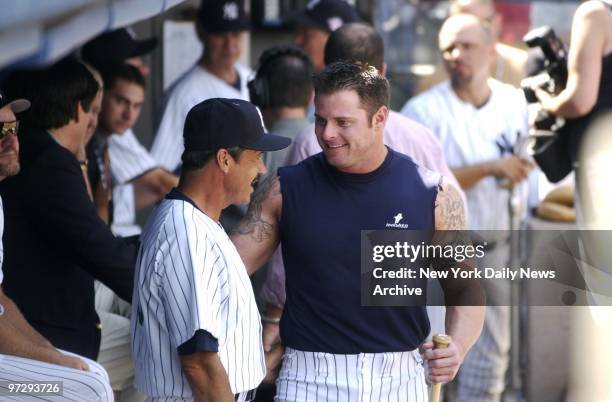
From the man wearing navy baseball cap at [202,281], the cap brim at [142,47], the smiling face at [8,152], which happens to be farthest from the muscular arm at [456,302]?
the cap brim at [142,47]

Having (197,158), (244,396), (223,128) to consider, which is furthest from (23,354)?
(223,128)

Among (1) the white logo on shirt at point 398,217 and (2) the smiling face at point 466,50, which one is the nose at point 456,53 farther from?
(1) the white logo on shirt at point 398,217

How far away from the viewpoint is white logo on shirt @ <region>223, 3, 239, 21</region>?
275 inches

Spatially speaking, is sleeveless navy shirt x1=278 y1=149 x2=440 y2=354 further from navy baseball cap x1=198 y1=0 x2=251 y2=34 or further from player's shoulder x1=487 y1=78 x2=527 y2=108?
navy baseball cap x1=198 y1=0 x2=251 y2=34

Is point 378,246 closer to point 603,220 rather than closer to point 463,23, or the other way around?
point 603,220

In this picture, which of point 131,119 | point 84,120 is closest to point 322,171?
point 84,120

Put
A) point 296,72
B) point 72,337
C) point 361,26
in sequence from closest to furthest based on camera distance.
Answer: point 72,337 → point 361,26 → point 296,72

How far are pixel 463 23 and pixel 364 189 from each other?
3.01 meters

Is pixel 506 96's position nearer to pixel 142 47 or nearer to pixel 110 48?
pixel 142 47

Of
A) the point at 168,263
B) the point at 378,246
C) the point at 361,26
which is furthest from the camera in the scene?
the point at 361,26

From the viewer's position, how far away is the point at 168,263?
3.21 meters

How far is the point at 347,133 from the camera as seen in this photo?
372 centimetres

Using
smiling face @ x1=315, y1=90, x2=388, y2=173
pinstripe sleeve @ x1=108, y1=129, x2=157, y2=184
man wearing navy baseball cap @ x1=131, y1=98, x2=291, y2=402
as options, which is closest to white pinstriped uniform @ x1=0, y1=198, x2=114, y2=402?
Result: man wearing navy baseball cap @ x1=131, y1=98, x2=291, y2=402

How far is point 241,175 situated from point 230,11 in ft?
12.4
